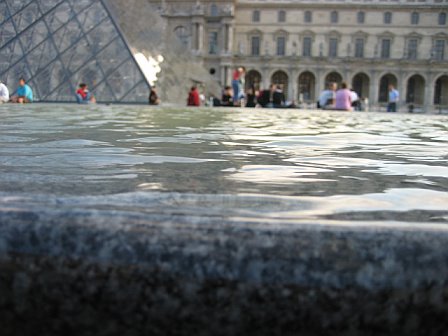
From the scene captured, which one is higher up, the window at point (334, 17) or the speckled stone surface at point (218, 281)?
the window at point (334, 17)

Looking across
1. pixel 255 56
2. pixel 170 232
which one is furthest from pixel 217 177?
pixel 255 56

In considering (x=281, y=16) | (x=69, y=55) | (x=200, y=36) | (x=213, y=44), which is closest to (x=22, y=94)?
(x=69, y=55)

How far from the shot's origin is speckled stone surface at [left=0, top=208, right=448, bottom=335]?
0.48m

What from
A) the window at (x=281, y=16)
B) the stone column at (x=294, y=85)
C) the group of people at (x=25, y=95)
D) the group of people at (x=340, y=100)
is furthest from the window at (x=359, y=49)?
the group of people at (x=25, y=95)

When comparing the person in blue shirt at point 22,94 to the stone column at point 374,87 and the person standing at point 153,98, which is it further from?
the stone column at point 374,87

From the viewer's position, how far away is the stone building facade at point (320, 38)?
124 ft

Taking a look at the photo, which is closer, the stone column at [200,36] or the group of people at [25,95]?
the group of people at [25,95]

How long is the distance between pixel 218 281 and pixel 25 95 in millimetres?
10446

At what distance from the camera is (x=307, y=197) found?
2.79 ft

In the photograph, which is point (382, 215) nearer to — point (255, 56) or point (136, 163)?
point (136, 163)

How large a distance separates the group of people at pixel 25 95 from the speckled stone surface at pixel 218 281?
386 inches

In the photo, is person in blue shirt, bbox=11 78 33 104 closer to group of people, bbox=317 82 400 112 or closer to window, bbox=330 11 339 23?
group of people, bbox=317 82 400 112

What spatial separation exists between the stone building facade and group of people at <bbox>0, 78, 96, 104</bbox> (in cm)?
2794

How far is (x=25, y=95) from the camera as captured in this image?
398 inches
